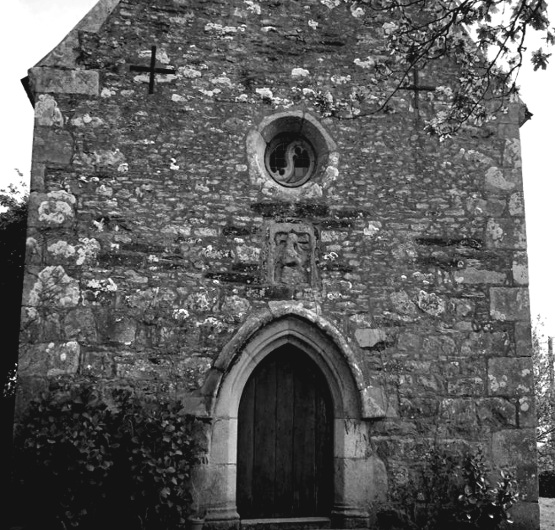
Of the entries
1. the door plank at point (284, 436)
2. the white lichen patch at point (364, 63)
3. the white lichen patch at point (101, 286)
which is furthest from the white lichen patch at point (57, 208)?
the white lichen patch at point (364, 63)

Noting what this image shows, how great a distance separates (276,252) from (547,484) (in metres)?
8.13

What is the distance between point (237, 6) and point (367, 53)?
58.3 inches

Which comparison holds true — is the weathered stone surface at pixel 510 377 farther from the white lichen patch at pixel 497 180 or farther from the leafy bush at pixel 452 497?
the white lichen patch at pixel 497 180

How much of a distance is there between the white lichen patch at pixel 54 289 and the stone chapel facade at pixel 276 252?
0.02 metres

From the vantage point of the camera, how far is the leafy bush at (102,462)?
5875mm

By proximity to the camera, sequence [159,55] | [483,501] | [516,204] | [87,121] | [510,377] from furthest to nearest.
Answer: [516,204], [159,55], [510,377], [87,121], [483,501]

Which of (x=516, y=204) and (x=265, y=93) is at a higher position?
(x=265, y=93)

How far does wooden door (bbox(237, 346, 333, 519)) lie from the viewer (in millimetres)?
6906

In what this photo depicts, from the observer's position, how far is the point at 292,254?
710cm

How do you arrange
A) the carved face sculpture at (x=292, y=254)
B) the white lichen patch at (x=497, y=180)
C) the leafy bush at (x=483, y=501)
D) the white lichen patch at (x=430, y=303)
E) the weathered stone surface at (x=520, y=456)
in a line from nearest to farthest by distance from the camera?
the leafy bush at (x=483, y=501), the weathered stone surface at (x=520, y=456), the carved face sculpture at (x=292, y=254), the white lichen patch at (x=430, y=303), the white lichen patch at (x=497, y=180)

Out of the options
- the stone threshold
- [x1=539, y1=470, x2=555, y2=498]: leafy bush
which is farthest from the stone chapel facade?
[x1=539, y1=470, x2=555, y2=498]: leafy bush

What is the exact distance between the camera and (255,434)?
7.00m

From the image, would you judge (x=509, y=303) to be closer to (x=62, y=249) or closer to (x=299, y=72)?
(x=299, y=72)

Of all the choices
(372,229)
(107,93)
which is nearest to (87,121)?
(107,93)
